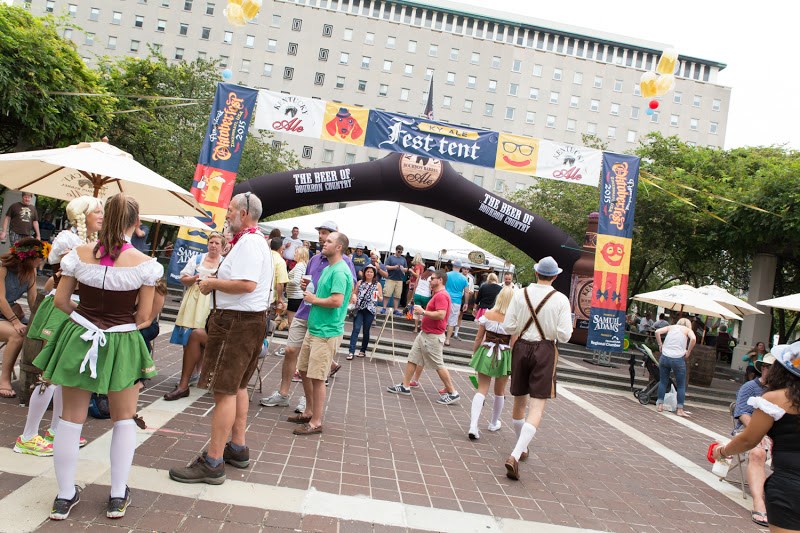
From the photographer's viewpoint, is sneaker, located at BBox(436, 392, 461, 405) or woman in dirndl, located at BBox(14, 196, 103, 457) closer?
woman in dirndl, located at BBox(14, 196, 103, 457)

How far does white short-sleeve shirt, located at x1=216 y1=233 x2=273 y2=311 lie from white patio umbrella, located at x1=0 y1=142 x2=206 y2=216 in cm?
164

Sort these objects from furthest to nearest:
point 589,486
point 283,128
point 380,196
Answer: point 380,196, point 283,128, point 589,486

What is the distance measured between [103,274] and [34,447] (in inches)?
67.1

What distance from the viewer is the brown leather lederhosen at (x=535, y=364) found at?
17.8 ft

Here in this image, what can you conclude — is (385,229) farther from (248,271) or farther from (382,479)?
(248,271)

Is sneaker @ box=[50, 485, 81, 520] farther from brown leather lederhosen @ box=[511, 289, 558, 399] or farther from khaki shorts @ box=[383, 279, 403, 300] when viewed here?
khaki shorts @ box=[383, 279, 403, 300]

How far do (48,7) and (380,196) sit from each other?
61.1 meters

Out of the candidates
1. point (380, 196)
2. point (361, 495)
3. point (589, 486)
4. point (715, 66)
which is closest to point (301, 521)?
point (361, 495)

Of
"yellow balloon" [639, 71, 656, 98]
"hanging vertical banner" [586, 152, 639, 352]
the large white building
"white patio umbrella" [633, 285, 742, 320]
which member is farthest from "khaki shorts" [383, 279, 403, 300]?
the large white building

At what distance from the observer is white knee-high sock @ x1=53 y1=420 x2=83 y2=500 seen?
10.5 ft

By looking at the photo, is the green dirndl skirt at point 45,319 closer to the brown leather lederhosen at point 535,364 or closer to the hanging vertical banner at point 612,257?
the brown leather lederhosen at point 535,364

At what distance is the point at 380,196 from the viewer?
16500 mm

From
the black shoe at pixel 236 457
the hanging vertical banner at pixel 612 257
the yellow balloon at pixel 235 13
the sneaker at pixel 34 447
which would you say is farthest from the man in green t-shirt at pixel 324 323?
the hanging vertical banner at pixel 612 257

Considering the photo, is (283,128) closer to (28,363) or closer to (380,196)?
(380,196)
